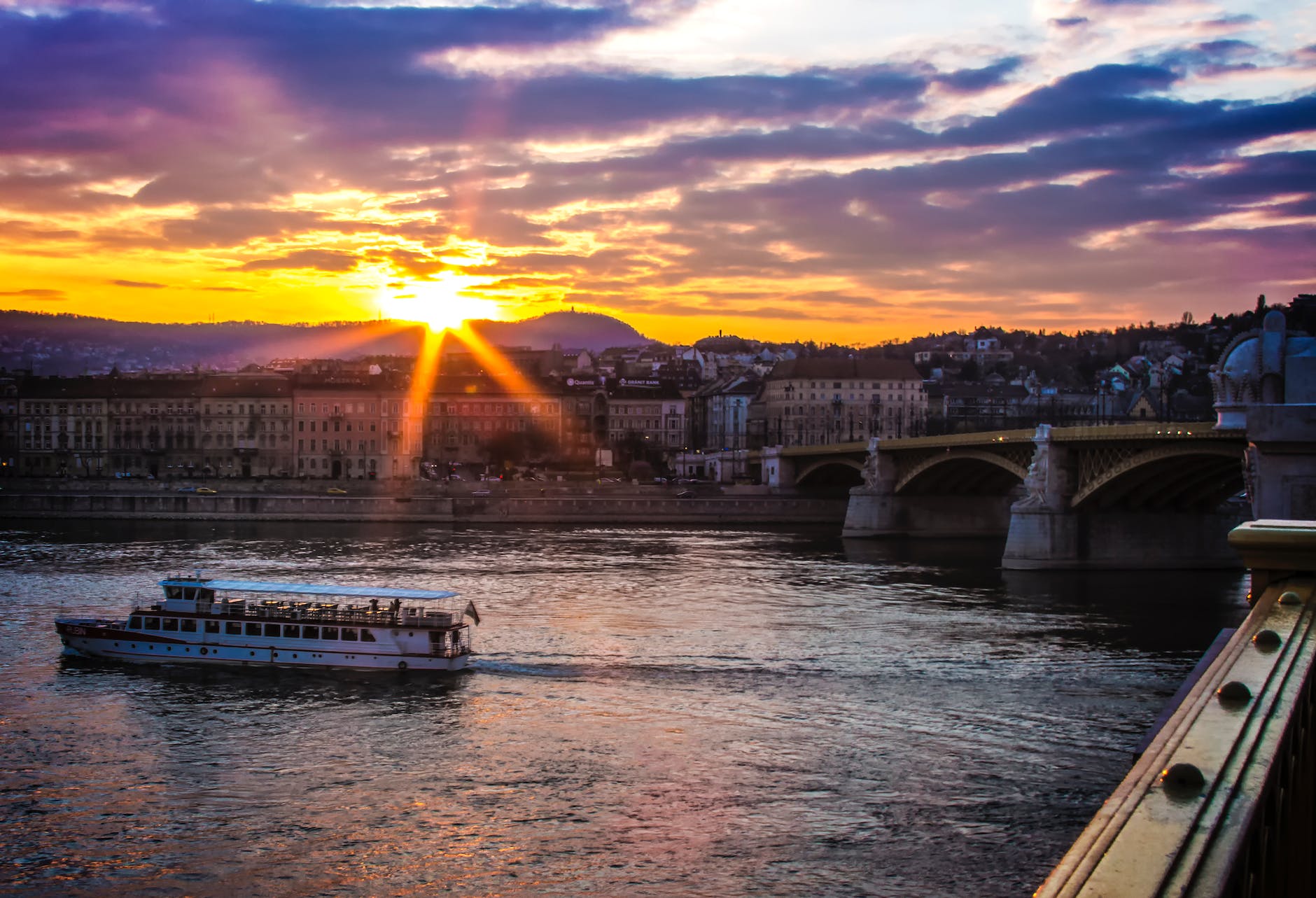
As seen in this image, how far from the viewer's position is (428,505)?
7138 cm

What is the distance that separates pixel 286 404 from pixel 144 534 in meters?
37.7

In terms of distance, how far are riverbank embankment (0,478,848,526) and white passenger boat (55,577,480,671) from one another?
41200 millimetres

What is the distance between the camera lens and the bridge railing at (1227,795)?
298cm

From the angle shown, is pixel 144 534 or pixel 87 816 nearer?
pixel 87 816

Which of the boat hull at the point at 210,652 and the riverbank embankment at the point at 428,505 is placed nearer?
the boat hull at the point at 210,652

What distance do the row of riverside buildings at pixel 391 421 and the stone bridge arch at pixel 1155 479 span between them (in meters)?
52.0

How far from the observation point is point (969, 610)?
1355 inches

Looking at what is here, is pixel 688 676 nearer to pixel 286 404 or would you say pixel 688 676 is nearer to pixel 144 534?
pixel 144 534

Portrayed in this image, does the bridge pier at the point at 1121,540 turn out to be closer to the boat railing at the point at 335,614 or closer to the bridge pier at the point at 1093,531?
the bridge pier at the point at 1093,531

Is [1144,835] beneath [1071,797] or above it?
above

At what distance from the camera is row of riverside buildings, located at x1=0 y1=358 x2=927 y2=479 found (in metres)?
97.9

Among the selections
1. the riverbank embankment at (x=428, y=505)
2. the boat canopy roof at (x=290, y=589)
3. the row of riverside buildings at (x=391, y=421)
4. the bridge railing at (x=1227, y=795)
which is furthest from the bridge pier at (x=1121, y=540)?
the row of riverside buildings at (x=391, y=421)

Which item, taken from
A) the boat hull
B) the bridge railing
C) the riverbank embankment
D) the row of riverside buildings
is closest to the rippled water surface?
the boat hull

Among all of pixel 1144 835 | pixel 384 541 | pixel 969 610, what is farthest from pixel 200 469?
pixel 1144 835
